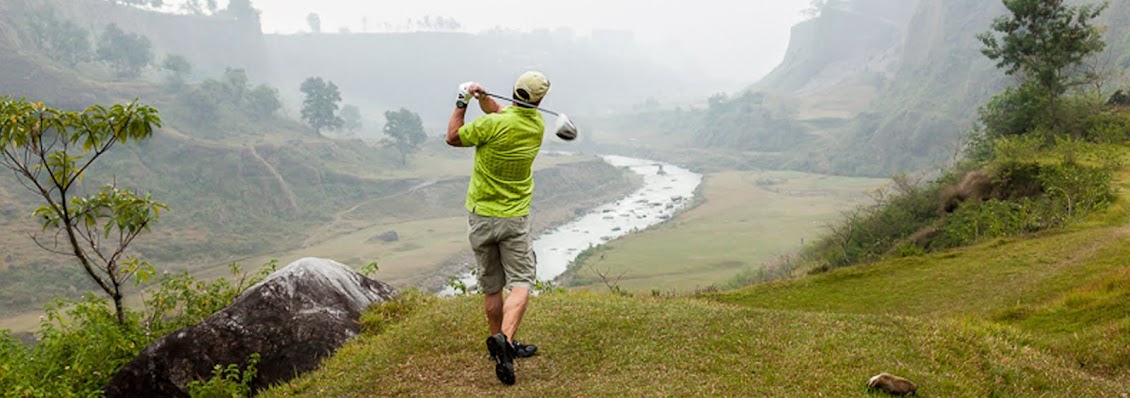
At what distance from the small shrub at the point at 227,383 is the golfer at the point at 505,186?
3551 millimetres

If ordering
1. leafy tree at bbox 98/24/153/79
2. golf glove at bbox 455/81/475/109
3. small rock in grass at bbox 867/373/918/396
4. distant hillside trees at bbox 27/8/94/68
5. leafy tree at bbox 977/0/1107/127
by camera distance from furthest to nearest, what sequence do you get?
leafy tree at bbox 98/24/153/79, distant hillside trees at bbox 27/8/94/68, leafy tree at bbox 977/0/1107/127, golf glove at bbox 455/81/475/109, small rock in grass at bbox 867/373/918/396

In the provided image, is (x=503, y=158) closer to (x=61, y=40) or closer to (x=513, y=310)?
(x=513, y=310)

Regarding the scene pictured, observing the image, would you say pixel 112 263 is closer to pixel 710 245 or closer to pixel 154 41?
pixel 710 245

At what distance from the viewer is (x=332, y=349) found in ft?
29.3

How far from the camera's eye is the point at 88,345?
897 cm

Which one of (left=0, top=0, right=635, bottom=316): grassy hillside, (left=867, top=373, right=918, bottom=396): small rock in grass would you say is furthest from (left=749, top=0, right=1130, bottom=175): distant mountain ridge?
(left=867, top=373, right=918, bottom=396): small rock in grass

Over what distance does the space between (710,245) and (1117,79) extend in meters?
46.5

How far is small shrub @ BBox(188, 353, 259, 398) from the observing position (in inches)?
313

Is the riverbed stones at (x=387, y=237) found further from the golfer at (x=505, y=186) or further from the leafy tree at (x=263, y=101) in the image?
the golfer at (x=505, y=186)

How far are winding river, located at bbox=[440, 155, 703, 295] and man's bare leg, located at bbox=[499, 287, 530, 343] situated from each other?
5426 centimetres

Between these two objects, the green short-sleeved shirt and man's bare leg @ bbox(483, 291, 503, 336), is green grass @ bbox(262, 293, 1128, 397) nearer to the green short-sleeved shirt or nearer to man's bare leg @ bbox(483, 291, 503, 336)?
man's bare leg @ bbox(483, 291, 503, 336)

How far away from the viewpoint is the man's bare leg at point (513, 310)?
21.8 feet

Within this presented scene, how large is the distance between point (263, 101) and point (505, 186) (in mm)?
122973

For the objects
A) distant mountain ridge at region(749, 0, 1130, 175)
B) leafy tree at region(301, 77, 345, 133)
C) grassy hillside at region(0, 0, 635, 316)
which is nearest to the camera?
grassy hillside at region(0, 0, 635, 316)
